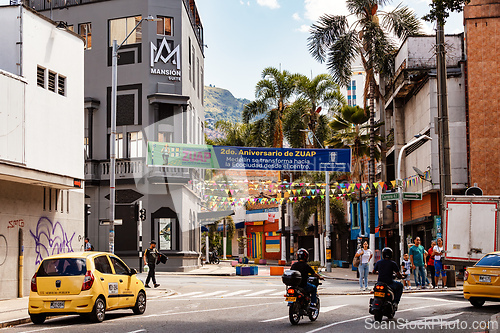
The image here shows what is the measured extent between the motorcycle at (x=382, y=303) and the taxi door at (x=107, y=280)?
609 cm

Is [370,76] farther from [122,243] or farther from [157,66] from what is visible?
[122,243]

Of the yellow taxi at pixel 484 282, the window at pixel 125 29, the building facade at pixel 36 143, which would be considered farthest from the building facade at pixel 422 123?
the window at pixel 125 29

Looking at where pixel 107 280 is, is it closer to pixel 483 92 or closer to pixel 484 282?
pixel 484 282

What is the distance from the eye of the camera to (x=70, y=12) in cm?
4469

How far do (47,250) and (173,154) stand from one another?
39.0ft

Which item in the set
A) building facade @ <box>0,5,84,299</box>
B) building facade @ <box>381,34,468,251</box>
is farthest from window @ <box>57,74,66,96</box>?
building facade @ <box>381,34,468,251</box>

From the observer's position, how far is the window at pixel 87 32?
44.4m

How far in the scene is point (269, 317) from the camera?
51.2 ft

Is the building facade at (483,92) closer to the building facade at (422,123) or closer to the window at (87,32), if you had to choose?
the building facade at (422,123)

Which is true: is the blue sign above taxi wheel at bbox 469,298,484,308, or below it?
A: above

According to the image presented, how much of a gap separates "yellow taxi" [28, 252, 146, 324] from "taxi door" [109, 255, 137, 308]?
16 centimetres

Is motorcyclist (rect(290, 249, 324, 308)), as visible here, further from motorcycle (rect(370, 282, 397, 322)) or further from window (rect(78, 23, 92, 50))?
→ window (rect(78, 23, 92, 50))

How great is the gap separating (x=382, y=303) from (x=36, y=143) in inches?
530

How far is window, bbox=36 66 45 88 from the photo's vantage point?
23.3 m
